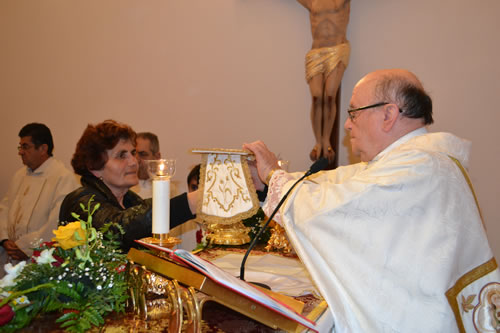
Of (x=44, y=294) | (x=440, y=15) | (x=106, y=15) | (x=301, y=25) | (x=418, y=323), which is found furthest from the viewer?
(x=106, y=15)

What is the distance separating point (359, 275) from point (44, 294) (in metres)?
1.14

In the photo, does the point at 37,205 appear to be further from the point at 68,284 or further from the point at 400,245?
the point at 400,245

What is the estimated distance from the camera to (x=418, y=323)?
1.79 meters

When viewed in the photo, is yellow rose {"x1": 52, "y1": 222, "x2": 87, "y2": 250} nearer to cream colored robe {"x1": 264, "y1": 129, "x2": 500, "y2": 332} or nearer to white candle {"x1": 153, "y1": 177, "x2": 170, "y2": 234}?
white candle {"x1": 153, "y1": 177, "x2": 170, "y2": 234}

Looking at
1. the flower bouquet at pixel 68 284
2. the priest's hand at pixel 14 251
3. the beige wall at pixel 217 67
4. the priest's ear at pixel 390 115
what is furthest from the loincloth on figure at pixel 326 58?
the flower bouquet at pixel 68 284

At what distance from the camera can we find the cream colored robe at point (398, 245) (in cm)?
182

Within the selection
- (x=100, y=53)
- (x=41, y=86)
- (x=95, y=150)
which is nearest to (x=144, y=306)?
(x=95, y=150)

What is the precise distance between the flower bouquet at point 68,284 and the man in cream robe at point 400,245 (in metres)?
0.78

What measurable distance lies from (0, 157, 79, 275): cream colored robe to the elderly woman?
Result: 2419mm

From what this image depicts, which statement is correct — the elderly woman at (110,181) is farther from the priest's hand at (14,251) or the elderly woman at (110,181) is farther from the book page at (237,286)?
the priest's hand at (14,251)

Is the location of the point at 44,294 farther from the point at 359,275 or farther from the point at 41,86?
the point at 41,86

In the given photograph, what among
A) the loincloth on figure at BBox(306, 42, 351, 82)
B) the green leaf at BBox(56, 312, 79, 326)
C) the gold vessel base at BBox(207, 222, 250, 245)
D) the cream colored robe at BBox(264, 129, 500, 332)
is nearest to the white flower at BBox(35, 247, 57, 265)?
the green leaf at BBox(56, 312, 79, 326)

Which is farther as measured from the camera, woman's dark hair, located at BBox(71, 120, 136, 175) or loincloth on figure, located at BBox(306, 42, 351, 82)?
loincloth on figure, located at BBox(306, 42, 351, 82)

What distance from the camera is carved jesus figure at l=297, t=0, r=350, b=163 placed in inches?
211
